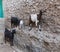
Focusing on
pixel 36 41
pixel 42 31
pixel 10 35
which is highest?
pixel 42 31

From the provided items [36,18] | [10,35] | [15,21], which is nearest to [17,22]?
[15,21]

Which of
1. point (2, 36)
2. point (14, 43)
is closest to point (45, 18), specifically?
point (14, 43)

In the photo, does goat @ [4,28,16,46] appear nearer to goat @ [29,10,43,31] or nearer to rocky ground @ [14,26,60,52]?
rocky ground @ [14,26,60,52]

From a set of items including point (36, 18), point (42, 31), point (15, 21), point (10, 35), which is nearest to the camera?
point (42, 31)

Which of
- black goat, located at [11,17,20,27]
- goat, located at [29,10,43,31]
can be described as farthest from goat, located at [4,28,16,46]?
goat, located at [29,10,43,31]

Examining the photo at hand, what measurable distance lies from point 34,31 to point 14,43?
4.24 ft

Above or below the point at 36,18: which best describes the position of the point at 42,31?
below

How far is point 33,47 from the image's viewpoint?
12.3ft

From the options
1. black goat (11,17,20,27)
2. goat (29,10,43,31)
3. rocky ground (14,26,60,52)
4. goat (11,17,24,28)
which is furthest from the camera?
black goat (11,17,20,27)

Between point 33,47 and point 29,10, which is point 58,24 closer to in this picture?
point 33,47

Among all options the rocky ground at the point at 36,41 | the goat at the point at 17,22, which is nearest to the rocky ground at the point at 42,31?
the rocky ground at the point at 36,41

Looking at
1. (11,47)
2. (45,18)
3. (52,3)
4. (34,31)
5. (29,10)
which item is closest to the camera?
(52,3)

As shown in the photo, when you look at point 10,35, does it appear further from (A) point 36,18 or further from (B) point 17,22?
(A) point 36,18

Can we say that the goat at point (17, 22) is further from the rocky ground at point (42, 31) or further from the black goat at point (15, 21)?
the rocky ground at point (42, 31)
